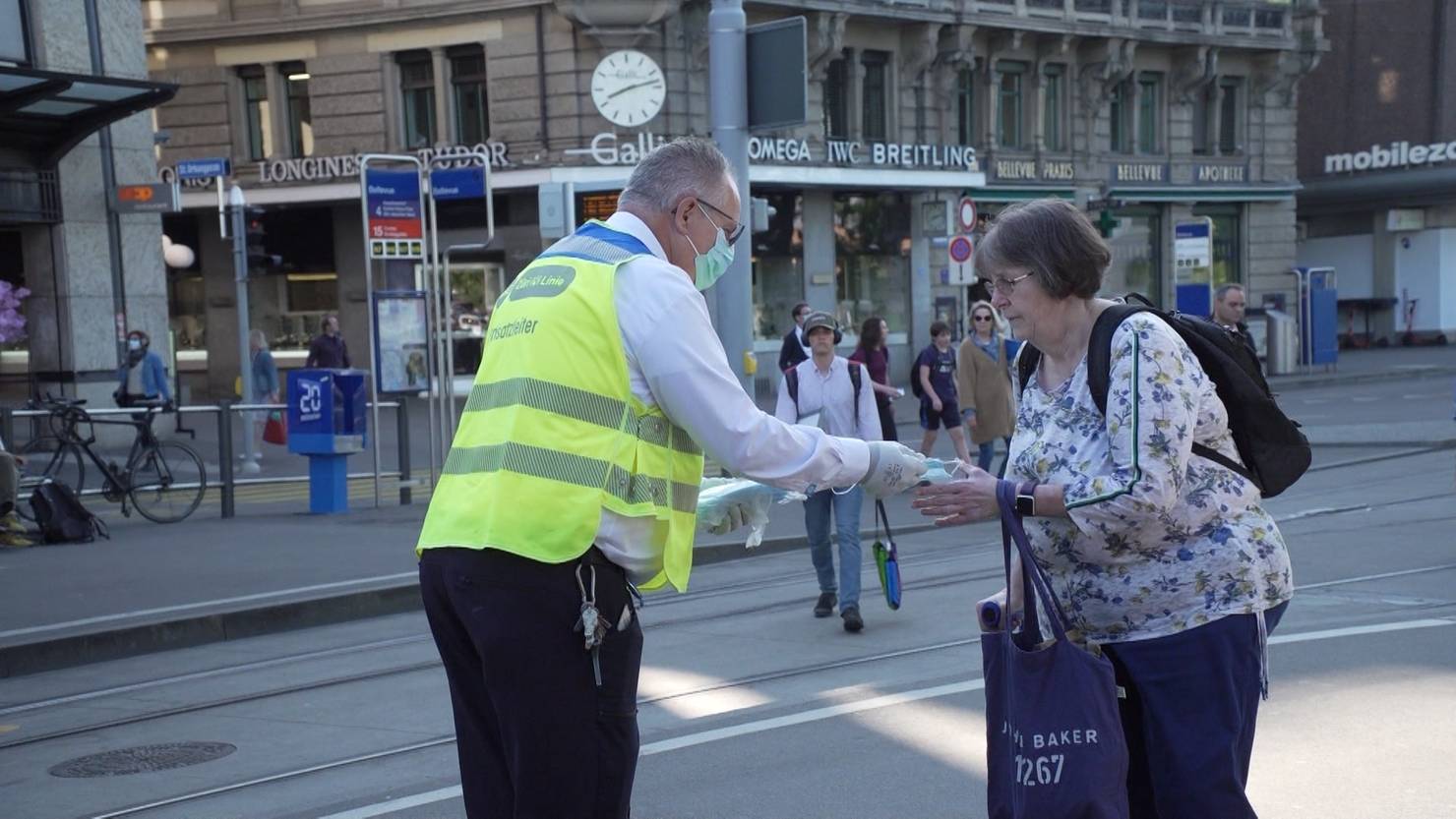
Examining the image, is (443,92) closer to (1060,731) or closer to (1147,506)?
(1147,506)

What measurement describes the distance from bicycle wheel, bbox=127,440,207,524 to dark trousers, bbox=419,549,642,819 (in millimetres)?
12119

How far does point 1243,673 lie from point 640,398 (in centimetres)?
141

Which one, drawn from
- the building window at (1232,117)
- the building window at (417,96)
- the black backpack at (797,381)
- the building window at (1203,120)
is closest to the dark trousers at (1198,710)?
the black backpack at (797,381)

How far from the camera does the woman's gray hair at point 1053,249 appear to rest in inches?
130

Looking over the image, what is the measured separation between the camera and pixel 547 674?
2980 millimetres

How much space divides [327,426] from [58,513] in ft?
8.68

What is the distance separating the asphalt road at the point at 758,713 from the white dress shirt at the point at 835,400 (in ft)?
3.70

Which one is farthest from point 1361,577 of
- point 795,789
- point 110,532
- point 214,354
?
point 214,354

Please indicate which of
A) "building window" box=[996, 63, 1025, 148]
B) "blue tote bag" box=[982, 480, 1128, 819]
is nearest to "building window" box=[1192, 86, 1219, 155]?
"building window" box=[996, 63, 1025, 148]

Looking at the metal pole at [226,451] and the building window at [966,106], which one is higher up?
the building window at [966,106]

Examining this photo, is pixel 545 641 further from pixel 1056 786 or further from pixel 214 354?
pixel 214 354

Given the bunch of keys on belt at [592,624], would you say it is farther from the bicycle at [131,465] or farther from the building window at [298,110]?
the building window at [298,110]

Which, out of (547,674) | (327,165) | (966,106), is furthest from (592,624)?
(966,106)

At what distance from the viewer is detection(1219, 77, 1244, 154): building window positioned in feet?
136
